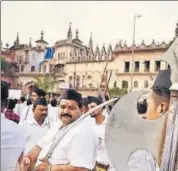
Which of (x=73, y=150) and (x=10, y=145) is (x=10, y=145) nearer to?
(x=10, y=145)

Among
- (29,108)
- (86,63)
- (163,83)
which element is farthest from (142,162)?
(86,63)

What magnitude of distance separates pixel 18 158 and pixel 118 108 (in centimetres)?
114

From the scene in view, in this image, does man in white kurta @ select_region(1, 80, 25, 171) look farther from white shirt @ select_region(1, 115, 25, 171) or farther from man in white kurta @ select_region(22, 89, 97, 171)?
man in white kurta @ select_region(22, 89, 97, 171)

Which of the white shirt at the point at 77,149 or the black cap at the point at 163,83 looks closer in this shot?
the black cap at the point at 163,83

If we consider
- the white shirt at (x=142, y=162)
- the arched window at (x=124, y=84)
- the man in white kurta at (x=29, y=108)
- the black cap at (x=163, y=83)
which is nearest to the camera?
the white shirt at (x=142, y=162)

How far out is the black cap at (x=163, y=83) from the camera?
101 inches

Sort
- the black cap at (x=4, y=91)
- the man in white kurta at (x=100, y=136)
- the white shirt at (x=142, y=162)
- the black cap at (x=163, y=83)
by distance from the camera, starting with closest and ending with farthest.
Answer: the white shirt at (x=142, y=162), the black cap at (x=163, y=83), the black cap at (x=4, y=91), the man in white kurta at (x=100, y=136)

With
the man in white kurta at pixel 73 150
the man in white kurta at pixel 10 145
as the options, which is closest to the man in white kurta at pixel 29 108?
the man in white kurta at pixel 73 150

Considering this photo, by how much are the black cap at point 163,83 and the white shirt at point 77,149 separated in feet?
2.68

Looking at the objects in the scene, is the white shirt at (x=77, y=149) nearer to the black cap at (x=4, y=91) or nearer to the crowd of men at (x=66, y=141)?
the crowd of men at (x=66, y=141)

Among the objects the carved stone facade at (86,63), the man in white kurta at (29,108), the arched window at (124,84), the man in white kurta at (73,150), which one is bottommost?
the man in white kurta at (73,150)

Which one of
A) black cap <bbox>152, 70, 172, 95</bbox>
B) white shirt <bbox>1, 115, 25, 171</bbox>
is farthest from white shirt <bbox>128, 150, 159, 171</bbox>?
white shirt <bbox>1, 115, 25, 171</bbox>

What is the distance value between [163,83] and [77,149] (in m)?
0.87

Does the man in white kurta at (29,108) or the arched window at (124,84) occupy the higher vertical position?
the arched window at (124,84)
